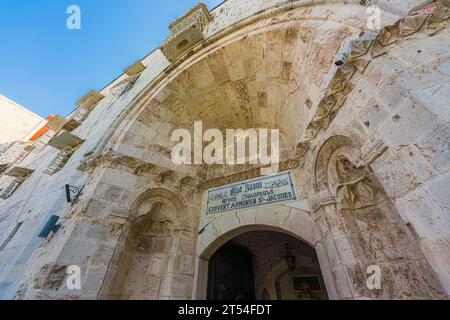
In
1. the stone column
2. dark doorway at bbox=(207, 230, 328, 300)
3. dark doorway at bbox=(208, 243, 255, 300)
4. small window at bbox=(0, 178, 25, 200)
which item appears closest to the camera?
the stone column

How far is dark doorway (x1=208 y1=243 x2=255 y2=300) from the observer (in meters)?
2.76

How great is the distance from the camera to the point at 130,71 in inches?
234

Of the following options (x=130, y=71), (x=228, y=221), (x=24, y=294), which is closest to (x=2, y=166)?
(x=130, y=71)

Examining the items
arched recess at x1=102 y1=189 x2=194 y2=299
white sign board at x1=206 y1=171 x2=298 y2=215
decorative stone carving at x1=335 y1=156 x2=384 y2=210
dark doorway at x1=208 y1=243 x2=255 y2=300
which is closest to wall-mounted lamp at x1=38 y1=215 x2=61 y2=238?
arched recess at x1=102 y1=189 x2=194 y2=299

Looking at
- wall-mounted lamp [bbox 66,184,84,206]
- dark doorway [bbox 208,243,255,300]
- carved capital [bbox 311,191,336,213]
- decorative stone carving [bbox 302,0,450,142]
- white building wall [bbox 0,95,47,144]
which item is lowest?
dark doorway [bbox 208,243,255,300]

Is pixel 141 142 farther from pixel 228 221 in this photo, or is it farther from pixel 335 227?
pixel 335 227

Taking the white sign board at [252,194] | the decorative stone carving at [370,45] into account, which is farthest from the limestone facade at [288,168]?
the white sign board at [252,194]

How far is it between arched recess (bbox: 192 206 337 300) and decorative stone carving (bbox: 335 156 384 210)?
1.69ft

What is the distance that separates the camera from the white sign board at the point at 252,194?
8.56 ft

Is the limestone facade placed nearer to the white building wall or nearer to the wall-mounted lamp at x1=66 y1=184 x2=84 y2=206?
the wall-mounted lamp at x1=66 y1=184 x2=84 y2=206

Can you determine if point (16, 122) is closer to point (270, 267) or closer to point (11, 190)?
point (11, 190)

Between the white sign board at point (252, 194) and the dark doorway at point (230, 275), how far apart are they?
78 centimetres

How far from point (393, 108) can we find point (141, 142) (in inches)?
134
